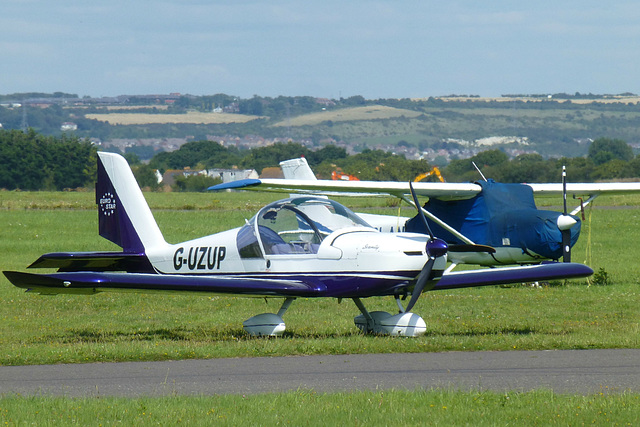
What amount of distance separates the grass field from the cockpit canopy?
1214 mm

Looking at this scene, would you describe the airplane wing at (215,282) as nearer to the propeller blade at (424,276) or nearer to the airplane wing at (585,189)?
the propeller blade at (424,276)

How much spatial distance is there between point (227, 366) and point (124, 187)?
16.4 ft

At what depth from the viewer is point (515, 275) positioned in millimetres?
11305

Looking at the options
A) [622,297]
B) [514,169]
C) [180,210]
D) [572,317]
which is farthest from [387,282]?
[514,169]

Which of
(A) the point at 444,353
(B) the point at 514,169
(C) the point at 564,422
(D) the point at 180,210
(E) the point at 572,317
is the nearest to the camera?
(C) the point at 564,422

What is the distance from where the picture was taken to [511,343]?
404 inches

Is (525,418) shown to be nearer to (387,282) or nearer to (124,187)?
(387,282)

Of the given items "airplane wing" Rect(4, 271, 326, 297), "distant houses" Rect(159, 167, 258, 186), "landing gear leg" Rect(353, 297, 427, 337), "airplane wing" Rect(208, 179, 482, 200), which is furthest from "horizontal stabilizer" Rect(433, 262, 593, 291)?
"distant houses" Rect(159, 167, 258, 186)

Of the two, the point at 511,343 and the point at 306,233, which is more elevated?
the point at 306,233

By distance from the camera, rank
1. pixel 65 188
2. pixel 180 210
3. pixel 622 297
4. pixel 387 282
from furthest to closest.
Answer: pixel 65 188 < pixel 180 210 < pixel 622 297 < pixel 387 282

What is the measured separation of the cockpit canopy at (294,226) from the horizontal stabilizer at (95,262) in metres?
2.10

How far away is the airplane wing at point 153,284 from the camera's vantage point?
10.0m

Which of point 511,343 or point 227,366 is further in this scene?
point 511,343

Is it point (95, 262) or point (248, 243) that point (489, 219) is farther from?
point (95, 262)
